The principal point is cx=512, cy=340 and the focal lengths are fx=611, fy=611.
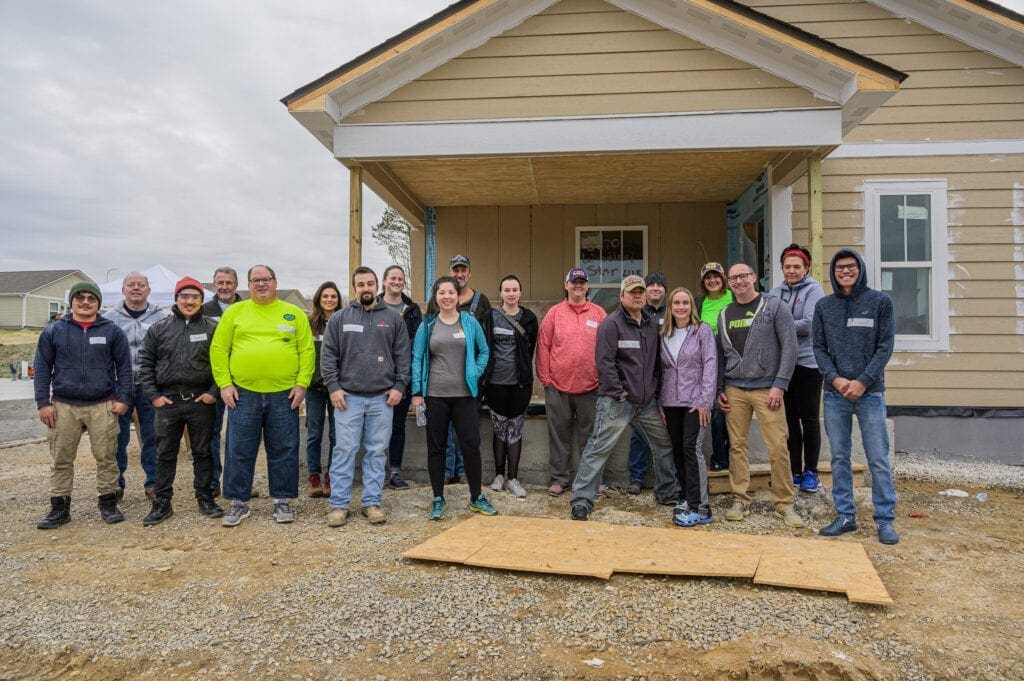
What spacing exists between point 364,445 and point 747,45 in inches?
191

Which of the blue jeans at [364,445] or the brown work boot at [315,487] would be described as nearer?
the blue jeans at [364,445]

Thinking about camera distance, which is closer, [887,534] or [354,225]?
[887,534]

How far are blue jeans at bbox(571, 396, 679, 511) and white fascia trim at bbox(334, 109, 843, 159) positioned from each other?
8.28ft

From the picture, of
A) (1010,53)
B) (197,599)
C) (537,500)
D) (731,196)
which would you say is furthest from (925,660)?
(1010,53)

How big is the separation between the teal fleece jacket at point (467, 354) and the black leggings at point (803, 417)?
243 cm

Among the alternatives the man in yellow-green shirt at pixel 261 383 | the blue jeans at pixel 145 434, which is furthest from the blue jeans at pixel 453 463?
the blue jeans at pixel 145 434

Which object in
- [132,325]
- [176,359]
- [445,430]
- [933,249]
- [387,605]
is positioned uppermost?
[933,249]

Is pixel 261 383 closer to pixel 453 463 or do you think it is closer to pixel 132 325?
pixel 132 325

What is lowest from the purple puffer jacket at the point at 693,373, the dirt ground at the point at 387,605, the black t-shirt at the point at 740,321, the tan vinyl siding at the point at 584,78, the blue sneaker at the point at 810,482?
the dirt ground at the point at 387,605

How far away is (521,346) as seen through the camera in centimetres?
523

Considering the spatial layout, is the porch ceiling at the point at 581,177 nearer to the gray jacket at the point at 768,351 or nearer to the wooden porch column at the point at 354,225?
the wooden porch column at the point at 354,225

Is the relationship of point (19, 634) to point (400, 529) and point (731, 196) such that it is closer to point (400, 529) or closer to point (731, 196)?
point (400, 529)

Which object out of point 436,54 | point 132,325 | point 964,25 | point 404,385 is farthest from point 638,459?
point 964,25

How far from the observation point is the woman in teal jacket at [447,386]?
4688 millimetres
